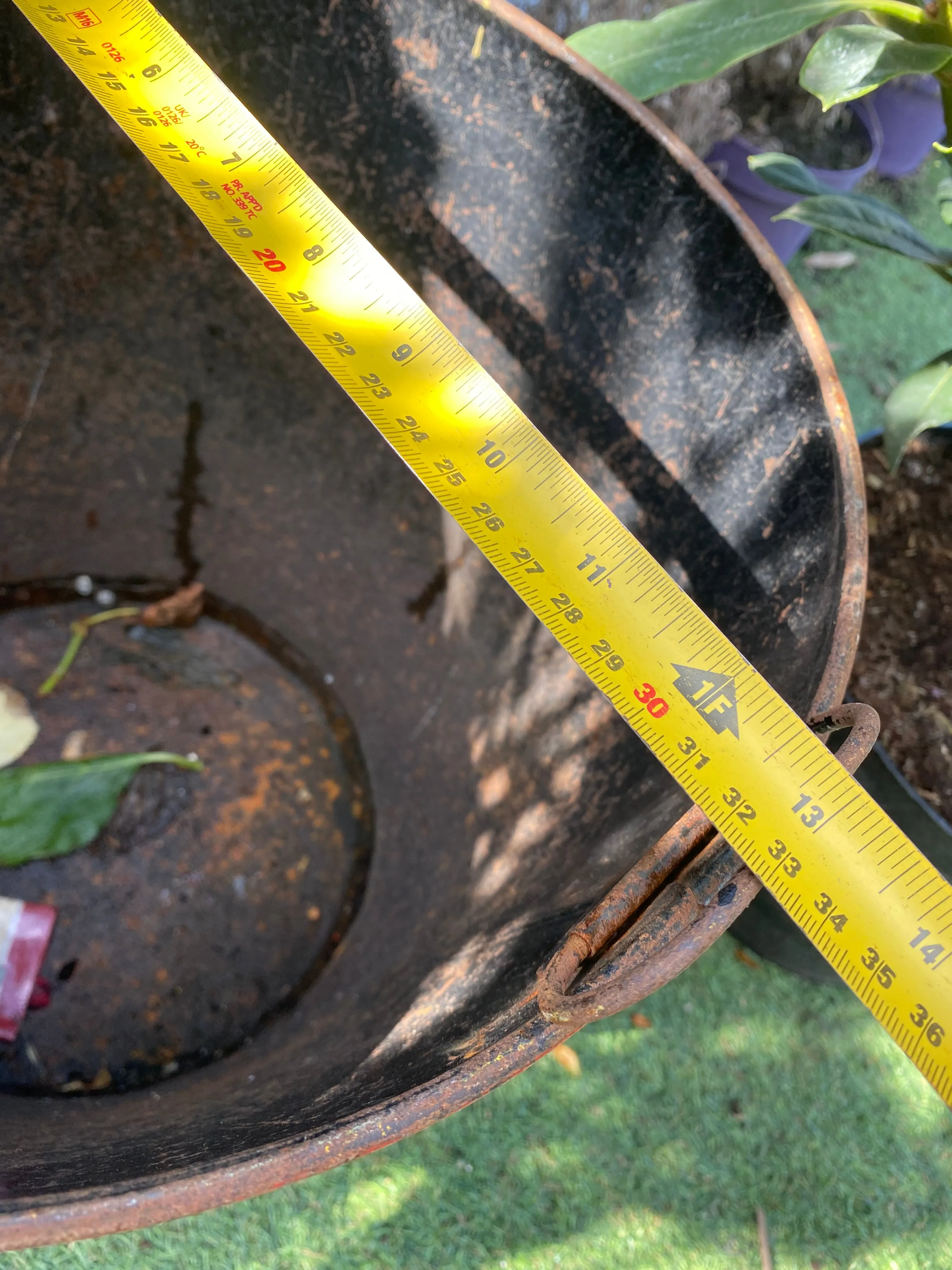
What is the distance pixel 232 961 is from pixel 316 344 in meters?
0.90

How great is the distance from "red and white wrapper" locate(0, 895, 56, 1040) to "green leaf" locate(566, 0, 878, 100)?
130cm

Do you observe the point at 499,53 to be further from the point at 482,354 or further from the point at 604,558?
the point at 604,558

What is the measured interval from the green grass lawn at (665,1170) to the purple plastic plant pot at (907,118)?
2.00m

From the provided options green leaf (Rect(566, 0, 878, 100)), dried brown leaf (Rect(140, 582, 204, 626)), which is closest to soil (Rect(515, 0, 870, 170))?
green leaf (Rect(566, 0, 878, 100))

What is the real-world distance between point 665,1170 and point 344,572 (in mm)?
1010

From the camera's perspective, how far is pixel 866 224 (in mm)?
915

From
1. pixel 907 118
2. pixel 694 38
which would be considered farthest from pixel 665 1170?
pixel 907 118

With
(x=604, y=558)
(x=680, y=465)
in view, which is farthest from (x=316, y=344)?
(x=680, y=465)

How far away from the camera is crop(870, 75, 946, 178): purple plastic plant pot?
2.03 m

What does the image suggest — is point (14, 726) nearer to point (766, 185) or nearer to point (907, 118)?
point (766, 185)

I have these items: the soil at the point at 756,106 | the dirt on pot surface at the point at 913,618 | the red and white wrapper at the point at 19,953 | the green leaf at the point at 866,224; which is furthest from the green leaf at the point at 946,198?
the red and white wrapper at the point at 19,953

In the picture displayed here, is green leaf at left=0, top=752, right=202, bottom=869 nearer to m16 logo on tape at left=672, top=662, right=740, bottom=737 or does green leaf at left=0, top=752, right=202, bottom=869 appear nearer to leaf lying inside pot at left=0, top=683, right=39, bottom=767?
leaf lying inside pot at left=0, top=683, right=39, bottom=767

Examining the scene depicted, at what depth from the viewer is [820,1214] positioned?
117 centimetres

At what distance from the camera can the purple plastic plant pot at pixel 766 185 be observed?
1732 millimetres
